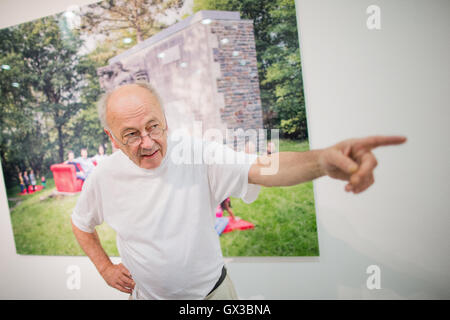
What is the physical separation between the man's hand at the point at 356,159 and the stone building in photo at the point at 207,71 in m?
0.70

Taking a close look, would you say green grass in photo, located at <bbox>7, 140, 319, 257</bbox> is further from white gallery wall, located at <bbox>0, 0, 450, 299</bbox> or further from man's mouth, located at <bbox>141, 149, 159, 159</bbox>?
man's mouth, located at <bbox>141, 149, 159, 159</bbox>

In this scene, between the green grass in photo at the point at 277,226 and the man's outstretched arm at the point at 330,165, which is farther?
the green grass in photo at the point at 277,226

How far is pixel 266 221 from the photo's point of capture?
1.50 metres

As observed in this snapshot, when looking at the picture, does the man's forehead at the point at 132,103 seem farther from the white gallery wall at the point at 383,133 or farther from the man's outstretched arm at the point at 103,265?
the white gallery wall at the point at 383,133

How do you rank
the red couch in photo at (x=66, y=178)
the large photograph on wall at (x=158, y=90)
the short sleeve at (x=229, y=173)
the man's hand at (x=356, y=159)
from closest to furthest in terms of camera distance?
the man's hand at (x=356, y=159) < the short sleeve at (x=229, y=173) < the large photograph on wall at (x=158, y=90) < the red couch in photo at (x=66, y=178)

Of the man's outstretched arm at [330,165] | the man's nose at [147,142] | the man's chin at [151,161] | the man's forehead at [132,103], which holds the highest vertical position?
the man's forehead at [132,103]

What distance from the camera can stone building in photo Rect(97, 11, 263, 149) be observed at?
146cm

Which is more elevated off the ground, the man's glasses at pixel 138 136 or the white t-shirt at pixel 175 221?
the man's glasses at pixel 138 136

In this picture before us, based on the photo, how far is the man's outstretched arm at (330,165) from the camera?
27.9 inches

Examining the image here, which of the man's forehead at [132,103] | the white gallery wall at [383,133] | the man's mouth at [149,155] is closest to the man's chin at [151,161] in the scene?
the man's mouth at [149,155]

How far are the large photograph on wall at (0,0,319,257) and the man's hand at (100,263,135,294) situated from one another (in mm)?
383

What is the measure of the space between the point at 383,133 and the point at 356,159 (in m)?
0.72

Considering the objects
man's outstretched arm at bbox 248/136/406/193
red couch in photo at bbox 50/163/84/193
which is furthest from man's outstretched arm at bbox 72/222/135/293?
man's outstretched arm at bbox 248/136/406/193
